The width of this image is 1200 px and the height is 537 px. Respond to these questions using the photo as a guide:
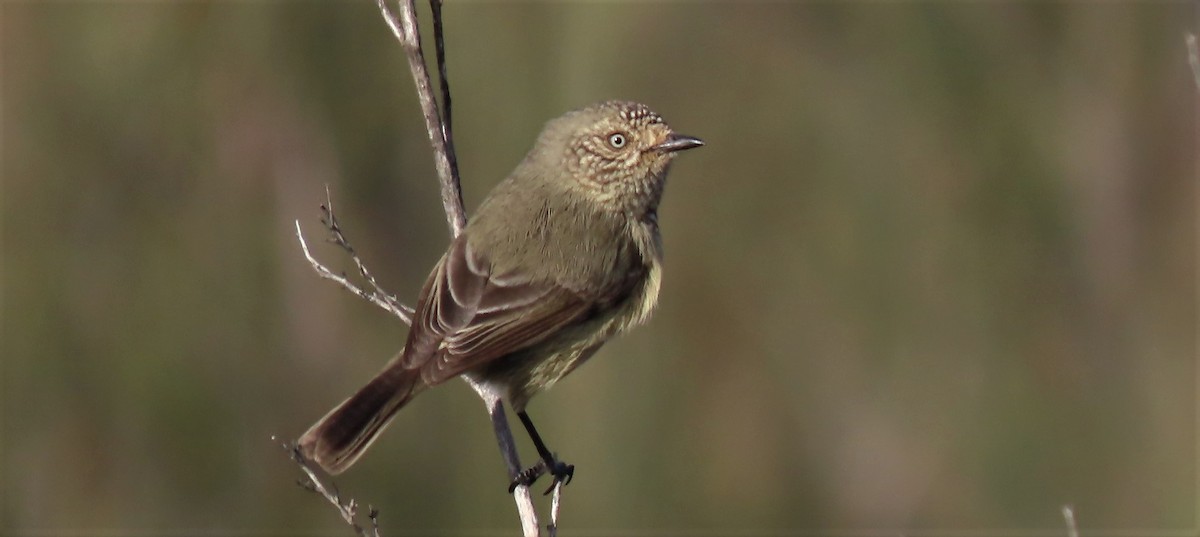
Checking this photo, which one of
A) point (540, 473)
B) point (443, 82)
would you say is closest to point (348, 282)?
point (443, 82)

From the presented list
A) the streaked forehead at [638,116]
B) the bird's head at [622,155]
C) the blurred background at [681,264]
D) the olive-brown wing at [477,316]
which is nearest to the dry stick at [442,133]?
the olive-brown wing at [477,316]

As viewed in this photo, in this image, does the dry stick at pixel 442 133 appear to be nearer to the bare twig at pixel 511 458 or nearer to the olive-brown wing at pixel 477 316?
the bare twig at pixel 511 458

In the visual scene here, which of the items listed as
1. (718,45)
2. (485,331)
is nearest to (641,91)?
(718,45)

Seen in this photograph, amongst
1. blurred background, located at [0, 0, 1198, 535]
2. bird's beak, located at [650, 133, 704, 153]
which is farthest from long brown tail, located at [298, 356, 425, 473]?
blurred background, located at [0, 0, 1198, 535]

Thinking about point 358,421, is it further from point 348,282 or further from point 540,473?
point 540,473

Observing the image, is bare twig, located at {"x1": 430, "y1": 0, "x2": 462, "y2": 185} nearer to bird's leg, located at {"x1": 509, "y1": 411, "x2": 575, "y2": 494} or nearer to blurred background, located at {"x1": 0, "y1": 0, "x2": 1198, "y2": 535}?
bird's leg, located at {"x1": 509, "y1": 411, "x2": 575, "y2": 494}

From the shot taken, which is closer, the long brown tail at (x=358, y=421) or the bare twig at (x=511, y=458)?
the bare twig at (x=511, y=458)
